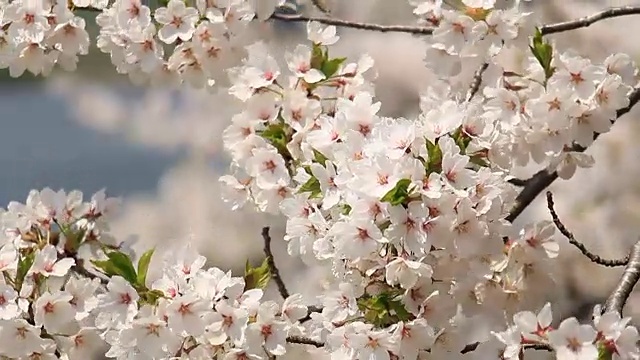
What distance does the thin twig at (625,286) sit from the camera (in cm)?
90

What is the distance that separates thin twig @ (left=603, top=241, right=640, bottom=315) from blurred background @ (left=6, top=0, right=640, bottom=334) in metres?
0.78

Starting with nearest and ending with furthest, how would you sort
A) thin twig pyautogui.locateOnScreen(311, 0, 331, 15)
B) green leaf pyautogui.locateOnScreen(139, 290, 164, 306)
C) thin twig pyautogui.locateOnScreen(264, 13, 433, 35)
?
green leaf pyautogui.locateOnScreen(139, 290, 164, 306) < thin twig pyautogui.locateOnScreen(264, 13, 433, 35) < thin twig pyautogui.locateOnScreen(311, 0, 331, 15)

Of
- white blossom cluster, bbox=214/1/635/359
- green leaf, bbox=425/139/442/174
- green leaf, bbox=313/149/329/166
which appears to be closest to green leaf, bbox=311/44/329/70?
white blossom cluster, bbox=214/1/635/359

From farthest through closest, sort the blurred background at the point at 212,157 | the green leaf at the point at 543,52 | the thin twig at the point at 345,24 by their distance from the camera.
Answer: the blurred background at the point at 212,157 < the thin twig at the point at 345,24 < the green leaf at the point at 543,52

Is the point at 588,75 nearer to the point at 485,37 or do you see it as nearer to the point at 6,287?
the point at 485,37

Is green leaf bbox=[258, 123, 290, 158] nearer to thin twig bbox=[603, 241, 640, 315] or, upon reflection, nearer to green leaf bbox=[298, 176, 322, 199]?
green leaf bbox=[298, 176, 322, 199]

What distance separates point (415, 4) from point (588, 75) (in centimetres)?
20

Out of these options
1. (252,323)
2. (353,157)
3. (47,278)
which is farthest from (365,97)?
(47,278)

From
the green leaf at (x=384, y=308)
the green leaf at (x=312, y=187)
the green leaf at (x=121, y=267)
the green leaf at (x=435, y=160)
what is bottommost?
the green leaf at (x=121, y=267)

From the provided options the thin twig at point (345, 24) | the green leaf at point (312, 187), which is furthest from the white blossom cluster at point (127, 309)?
the thin twig at point (345, 24)

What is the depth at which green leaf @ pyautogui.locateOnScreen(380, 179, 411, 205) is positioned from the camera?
84 cm

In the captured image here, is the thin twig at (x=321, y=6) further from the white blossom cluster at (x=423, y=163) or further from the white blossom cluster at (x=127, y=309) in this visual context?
the white blossom cluster at (x=127, y=309)

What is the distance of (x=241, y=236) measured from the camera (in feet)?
8.43

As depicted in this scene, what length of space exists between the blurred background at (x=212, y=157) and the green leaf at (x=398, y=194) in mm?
796
